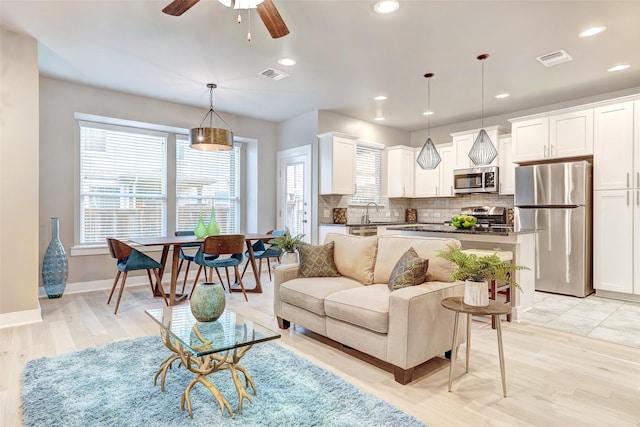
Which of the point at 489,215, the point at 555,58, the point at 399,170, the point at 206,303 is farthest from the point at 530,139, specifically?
the point at 206,303

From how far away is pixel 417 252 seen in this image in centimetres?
285

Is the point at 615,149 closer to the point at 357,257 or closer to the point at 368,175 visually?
the point at 368,175

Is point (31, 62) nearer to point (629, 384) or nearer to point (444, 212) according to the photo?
point (629, 384)

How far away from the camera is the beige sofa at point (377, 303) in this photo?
7.41ft

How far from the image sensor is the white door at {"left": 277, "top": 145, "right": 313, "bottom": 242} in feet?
19.4

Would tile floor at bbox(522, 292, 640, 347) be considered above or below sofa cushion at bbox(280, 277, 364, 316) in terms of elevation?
below

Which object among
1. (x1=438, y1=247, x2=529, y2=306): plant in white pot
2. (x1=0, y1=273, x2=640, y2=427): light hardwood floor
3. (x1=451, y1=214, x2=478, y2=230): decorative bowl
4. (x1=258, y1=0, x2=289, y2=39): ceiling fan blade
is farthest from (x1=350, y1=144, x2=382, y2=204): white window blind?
(x1=438, y1=247, x2=529, y2=306): plant in white pot

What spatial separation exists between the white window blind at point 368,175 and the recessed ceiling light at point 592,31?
11.7 ft

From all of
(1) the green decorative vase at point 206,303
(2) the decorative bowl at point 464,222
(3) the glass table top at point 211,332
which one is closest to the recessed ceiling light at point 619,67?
(2) the decorative bowl at point 464,222

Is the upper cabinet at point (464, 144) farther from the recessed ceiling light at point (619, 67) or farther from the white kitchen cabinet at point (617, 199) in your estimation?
the recessed ceiling light at point (619, 67)

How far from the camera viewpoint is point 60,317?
3.61 metres

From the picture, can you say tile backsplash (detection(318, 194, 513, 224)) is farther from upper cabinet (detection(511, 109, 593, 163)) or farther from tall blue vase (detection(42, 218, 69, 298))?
tall blue vase (detection(42, 218, 69, 298))

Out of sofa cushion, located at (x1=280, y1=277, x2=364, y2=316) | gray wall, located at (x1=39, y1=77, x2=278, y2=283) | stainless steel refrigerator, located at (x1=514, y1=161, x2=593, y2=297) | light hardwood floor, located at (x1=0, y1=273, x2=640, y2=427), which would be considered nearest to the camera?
light hardwood floor, located at (x1=0, y1=273, x2=640, y2=427)

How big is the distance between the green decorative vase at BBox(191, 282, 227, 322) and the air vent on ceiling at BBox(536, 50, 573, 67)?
395 centimetres
